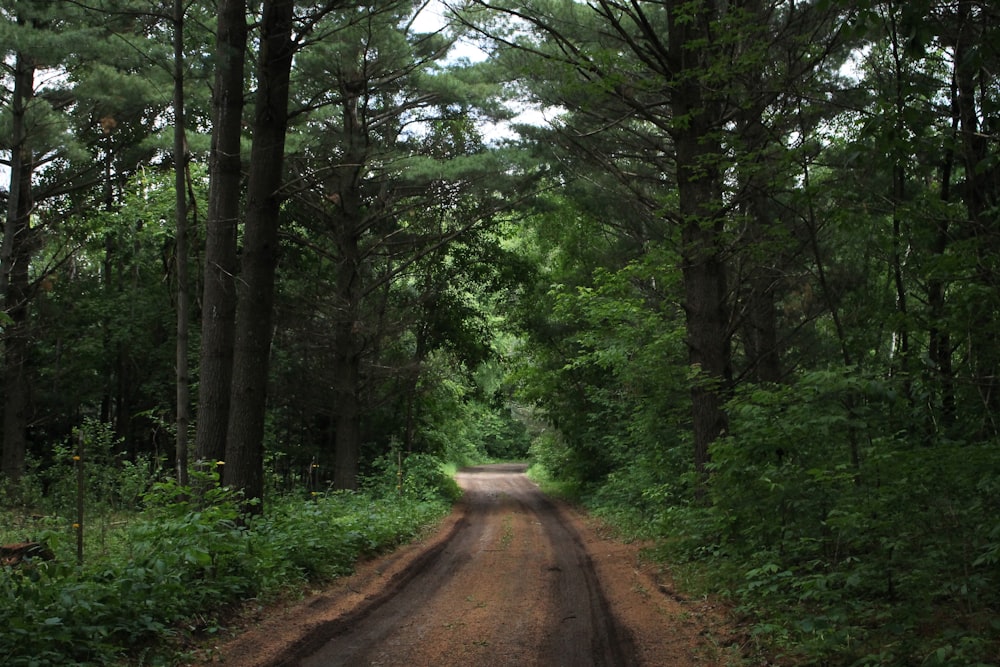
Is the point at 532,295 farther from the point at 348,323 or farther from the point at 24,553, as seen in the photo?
the point at 24,553

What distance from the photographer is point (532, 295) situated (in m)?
24.5

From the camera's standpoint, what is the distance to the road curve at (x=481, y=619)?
543 centimetres

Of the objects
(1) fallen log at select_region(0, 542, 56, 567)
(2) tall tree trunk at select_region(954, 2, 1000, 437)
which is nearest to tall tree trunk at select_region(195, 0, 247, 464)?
(1) fallen log at select_region(0, 542, 56, 567)

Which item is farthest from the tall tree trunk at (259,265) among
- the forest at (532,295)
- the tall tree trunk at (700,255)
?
the tall tree trunk at (700,255)

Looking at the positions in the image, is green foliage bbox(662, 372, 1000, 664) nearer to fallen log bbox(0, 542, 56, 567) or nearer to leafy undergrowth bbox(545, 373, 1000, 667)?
leafy undergrowth bbox(545, 373, 1000, 667)

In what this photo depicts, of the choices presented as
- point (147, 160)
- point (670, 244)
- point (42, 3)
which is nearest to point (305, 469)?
point (147, 160)

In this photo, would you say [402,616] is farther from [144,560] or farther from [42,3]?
[42,3]

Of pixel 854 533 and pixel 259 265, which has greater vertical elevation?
pixel 259 265

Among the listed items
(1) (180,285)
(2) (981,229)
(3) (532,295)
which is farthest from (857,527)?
(3) (532,295)

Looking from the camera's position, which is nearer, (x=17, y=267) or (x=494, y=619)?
(x=494, y=619)

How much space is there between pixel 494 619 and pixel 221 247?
5.58m

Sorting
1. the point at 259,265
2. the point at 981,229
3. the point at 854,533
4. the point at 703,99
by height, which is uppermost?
the point at 703,99

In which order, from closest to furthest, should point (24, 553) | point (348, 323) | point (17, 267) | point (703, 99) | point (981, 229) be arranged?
point (981, 229) → point (24, 553) → point (703, 99) → point (348, 323) → point (17, 267)

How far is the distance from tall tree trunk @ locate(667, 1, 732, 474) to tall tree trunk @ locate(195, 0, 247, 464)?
549 cm
